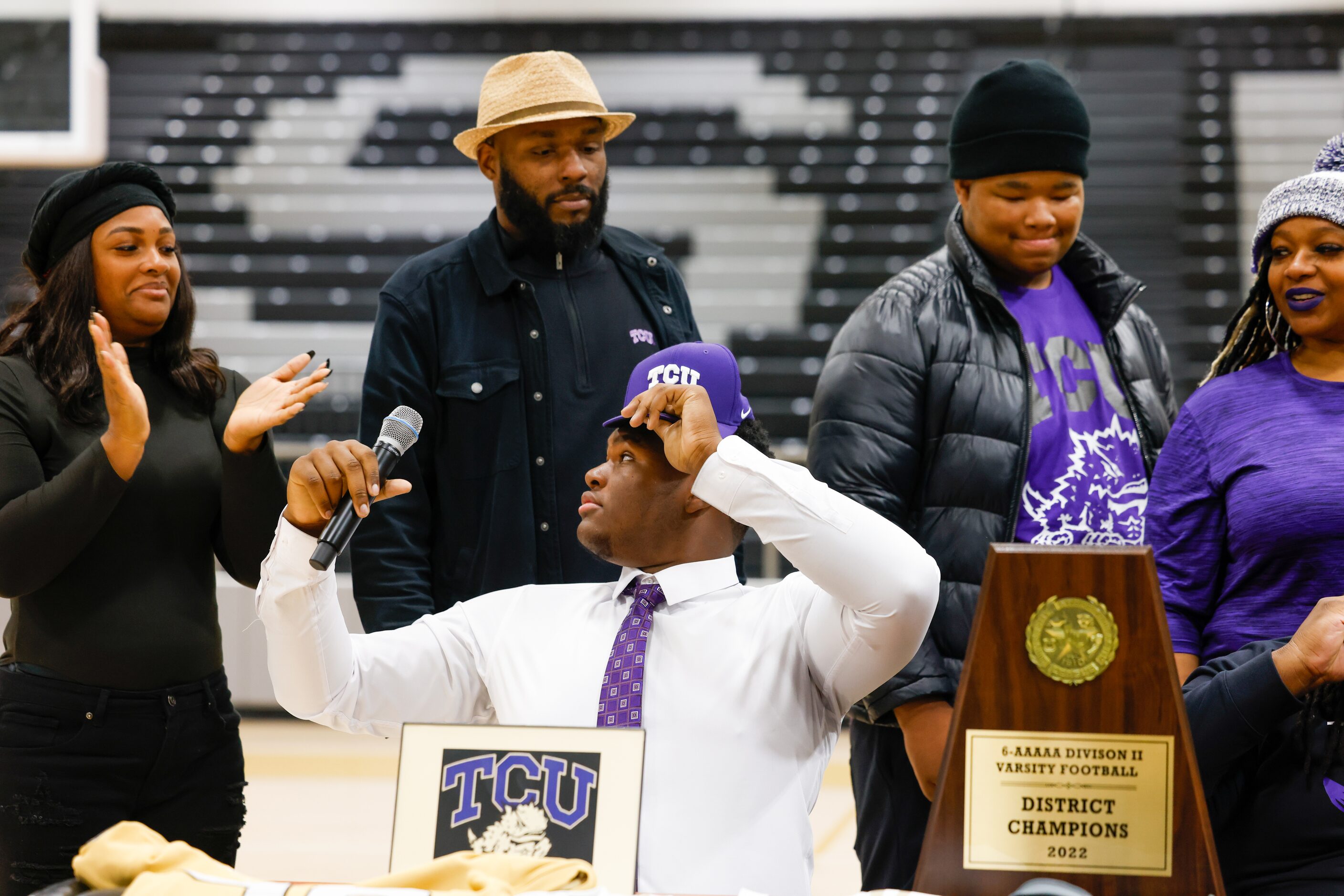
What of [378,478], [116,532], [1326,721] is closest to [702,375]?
[378,478]

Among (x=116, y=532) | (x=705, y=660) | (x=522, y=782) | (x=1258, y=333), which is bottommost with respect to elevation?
(x=522, y=782)

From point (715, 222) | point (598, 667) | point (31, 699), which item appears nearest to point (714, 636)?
point (598, 667)

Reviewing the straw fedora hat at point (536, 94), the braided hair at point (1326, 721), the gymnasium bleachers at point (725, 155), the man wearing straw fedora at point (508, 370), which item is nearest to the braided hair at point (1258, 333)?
the braided hair at point (1326, 721)

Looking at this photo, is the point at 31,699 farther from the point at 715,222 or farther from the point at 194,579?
the point at 715,222

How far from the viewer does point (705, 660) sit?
1547 mm

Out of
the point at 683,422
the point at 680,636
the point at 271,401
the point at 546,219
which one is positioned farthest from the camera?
the point at 546,219

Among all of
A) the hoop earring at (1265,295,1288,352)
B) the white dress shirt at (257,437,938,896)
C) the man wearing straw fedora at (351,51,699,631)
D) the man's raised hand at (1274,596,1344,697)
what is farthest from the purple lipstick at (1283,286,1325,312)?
the man wearing straw fedora at (351,51,699,631)

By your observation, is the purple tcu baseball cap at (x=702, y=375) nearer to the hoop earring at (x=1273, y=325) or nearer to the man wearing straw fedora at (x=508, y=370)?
the man wearing straw fedora at (x=508, y=370)

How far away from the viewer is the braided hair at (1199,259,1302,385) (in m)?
1.71

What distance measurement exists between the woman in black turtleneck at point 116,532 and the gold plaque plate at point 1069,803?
1.02m

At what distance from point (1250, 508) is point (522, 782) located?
0.90m

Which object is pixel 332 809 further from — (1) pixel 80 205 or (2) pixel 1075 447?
(2) pixel 1075 447

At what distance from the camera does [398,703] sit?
1595mm

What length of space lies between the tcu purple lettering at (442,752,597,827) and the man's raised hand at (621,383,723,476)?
39 centimetres
